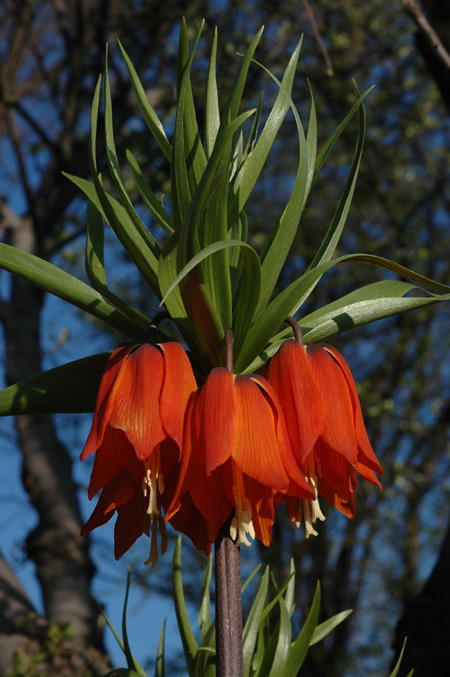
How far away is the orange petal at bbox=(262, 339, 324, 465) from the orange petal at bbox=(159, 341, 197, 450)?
118 mm

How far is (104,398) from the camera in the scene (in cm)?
98

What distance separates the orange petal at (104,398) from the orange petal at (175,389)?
0.06 metres

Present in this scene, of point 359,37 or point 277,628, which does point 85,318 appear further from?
point 277,628

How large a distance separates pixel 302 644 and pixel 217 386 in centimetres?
48

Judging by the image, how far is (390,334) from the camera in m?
6.57

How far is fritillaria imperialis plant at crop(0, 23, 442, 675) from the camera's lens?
0.95m

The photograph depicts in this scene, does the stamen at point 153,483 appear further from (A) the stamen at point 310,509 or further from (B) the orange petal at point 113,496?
(A) the stamen at point 310,509

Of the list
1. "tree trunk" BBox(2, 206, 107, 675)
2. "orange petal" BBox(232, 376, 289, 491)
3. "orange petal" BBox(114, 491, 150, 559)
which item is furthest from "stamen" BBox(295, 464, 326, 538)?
"tree trunk" BBox(2, 206, 107, 675)

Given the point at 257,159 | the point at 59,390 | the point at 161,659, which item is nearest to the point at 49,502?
the point at 161,659

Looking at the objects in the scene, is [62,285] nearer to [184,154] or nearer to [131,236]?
[131,236]

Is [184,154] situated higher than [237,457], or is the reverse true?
[184,154]

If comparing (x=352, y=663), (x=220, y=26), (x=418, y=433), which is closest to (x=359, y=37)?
(x=220, y=26)

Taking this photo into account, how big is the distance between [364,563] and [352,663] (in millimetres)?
898

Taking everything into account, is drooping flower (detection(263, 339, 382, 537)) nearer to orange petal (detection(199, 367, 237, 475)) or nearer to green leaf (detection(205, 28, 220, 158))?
orange petal (detection(199, 367, 237, 475))
